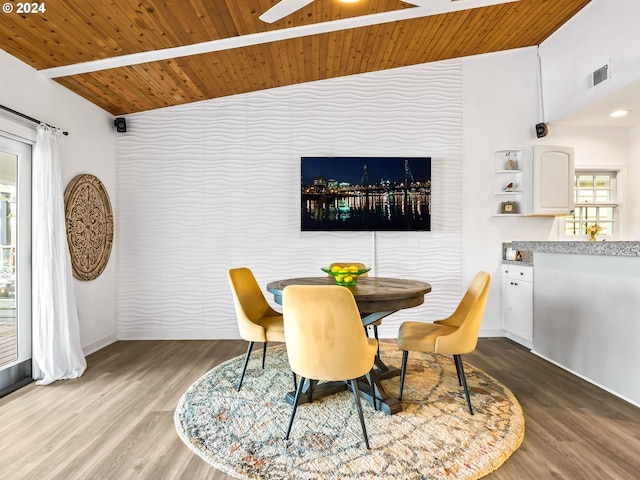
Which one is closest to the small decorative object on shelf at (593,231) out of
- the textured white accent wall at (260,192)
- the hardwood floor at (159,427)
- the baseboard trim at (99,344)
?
the textured white accent wall at (260,192)

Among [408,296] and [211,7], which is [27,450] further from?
[211,7]

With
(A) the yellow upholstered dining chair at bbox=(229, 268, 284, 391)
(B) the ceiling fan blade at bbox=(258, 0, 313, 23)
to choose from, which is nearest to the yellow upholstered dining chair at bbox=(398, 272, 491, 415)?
(A) the yellow upholstered dining chair at bbox=(229, 268, 284, 391)

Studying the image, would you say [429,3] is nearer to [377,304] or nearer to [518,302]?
[377,304]

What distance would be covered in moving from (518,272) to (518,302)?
31cm

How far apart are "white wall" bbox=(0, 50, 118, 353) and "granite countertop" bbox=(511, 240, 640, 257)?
14.4 ft

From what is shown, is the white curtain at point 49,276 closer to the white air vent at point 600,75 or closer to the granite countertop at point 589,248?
the granite countertop at point 589,248

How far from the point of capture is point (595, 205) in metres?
4.56

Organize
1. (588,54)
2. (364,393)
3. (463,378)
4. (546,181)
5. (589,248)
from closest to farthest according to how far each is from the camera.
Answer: (463,378) < (364,393) < (589,248) < (588,54) < (546,181)

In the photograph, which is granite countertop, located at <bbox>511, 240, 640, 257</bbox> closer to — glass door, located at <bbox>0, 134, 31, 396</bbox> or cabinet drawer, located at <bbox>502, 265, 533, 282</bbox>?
cabinet drawer, located at <bbox>502, 265, 533, 282</bbox>

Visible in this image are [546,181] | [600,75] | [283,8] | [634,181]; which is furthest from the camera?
[634,181]

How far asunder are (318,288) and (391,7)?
2.56 meters

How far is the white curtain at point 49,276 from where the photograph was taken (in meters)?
3.06

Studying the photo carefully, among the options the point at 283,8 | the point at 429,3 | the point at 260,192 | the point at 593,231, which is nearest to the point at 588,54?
the point at 593,231

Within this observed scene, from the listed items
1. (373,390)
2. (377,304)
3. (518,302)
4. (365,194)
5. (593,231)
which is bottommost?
(373,390)
